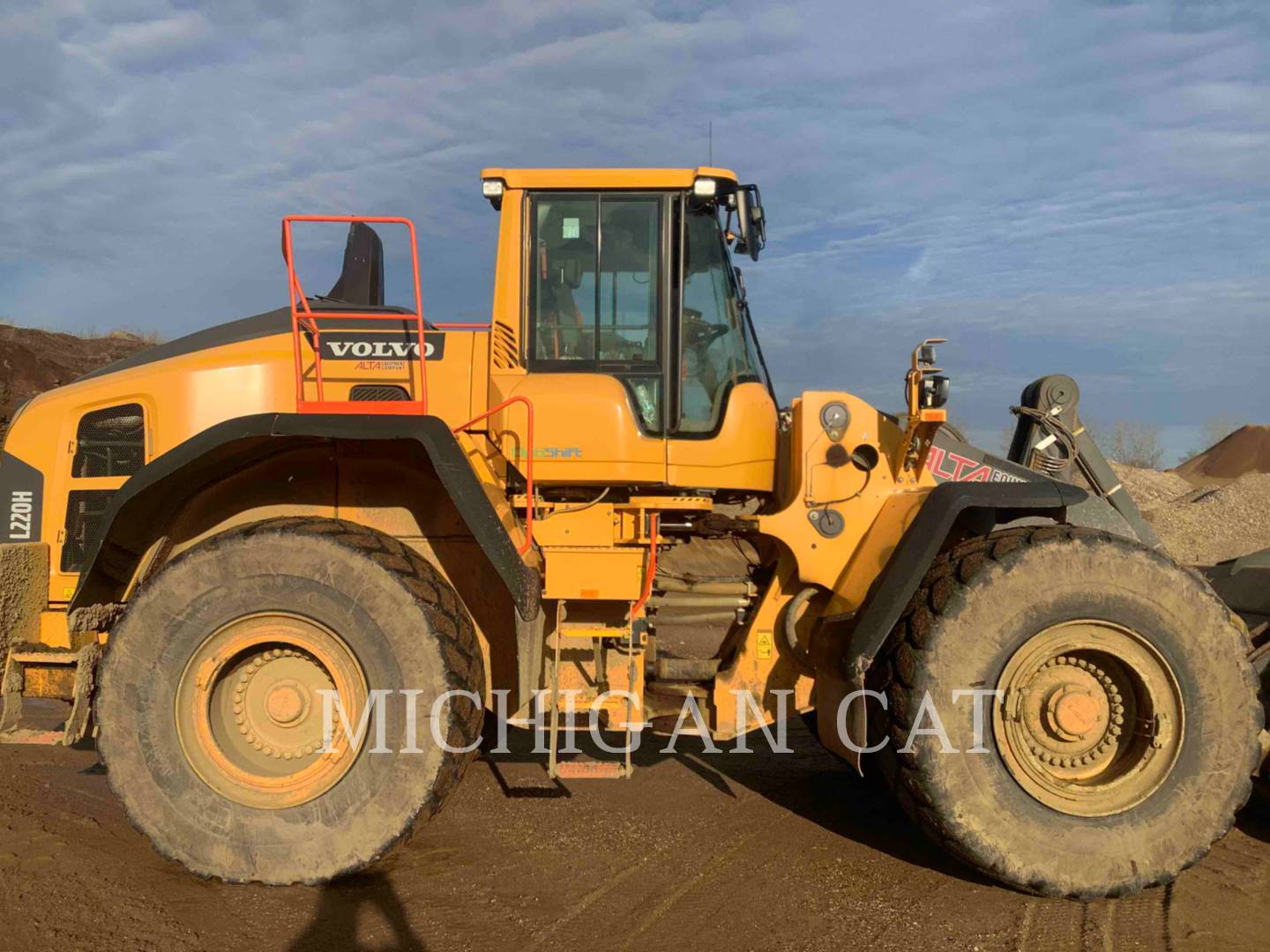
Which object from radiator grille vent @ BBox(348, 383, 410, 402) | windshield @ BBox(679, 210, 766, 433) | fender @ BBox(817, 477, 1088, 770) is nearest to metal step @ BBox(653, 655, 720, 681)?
fender @ BBox(817, 477, 1088, 770)

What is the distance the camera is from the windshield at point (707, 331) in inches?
181

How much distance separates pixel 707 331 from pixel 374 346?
5.22 ft

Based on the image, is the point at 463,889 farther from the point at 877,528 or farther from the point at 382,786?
the point at 877,528

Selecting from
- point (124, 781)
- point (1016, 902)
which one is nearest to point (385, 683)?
point (124, 781)

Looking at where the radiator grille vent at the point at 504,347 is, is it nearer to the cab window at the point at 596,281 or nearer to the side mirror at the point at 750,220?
the cab window at the point at 596,281

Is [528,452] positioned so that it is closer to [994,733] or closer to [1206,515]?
[994,733]

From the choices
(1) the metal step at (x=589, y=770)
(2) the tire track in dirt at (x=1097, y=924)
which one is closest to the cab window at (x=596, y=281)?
(1) the metal step at (x=589, y=770)

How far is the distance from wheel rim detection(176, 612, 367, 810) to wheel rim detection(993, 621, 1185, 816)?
2795mm

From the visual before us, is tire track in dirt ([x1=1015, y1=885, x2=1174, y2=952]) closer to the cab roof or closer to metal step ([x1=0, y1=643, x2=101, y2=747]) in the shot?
the cab roof

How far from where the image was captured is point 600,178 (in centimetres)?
461

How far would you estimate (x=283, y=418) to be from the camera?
4.20 metres

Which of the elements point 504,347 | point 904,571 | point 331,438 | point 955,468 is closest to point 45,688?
point 331,438

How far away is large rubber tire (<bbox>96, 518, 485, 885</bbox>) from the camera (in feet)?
13.3

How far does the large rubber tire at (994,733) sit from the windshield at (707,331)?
1308mm
